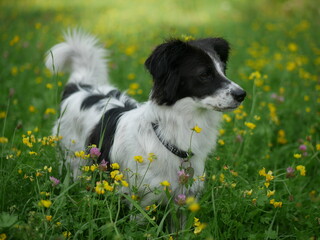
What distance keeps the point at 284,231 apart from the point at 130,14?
9404mm

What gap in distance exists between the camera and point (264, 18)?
10.2 m

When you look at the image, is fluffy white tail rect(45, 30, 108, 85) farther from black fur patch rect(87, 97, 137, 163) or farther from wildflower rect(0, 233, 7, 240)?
wildflower rect(0, 233, 7, 240)

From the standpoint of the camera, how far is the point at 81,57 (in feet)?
13.4

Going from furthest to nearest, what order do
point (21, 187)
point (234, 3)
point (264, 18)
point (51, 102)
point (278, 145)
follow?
point (234, 3) → point (264, 18) → point (51, 102) → point (278, 145) → point (21, 187)

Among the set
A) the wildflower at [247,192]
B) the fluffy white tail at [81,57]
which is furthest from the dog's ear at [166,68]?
the fluffy white tail at [81,57]

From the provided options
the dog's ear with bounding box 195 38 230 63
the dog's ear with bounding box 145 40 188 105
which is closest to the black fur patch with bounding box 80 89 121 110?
the dog's ear with bounding box 145 40 188 105

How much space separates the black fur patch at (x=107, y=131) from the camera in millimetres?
3053

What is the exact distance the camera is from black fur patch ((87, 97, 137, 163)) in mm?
3053

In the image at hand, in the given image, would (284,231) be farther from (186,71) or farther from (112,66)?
(112,66)

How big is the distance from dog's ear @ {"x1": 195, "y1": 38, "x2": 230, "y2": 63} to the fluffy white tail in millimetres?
1515

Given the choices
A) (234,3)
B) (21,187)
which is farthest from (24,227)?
(234,3)

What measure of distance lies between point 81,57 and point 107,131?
1321 millimetres

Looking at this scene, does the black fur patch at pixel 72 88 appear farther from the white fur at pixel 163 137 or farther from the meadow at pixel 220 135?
the white fur at pixel 163 137

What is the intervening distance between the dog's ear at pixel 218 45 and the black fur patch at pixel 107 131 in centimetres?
90
